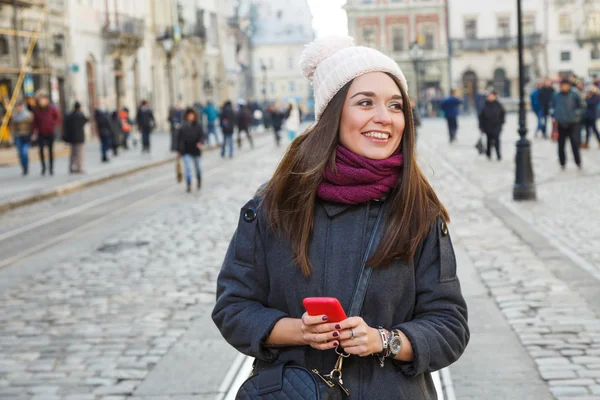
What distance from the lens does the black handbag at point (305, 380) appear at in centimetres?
254

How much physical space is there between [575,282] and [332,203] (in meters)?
5.92

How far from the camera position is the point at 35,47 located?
35.3 metres

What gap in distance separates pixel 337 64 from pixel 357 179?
1.13ft

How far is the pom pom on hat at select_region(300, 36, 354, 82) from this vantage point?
2926 millimetres

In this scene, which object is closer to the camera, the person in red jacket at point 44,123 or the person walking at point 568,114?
the person walking at point 568,114

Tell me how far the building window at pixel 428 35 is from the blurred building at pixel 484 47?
6.46 feet

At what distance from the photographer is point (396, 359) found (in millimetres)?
2668

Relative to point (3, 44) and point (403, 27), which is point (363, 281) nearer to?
point (3, 44)

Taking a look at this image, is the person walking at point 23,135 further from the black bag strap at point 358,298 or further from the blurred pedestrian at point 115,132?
the black bag strap at point 358,298

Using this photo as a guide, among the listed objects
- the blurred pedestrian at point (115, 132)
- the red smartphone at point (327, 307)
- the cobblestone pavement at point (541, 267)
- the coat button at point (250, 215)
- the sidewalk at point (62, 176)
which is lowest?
Answer: the sidewalk at point (62, 176)

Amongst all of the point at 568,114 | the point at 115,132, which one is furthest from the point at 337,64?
the point at 115,132

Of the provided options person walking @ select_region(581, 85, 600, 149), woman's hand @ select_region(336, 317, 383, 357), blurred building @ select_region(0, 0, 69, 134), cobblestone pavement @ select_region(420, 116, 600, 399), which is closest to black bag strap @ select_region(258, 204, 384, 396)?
woman's hand @ select_region(336, 317, 383, 357)

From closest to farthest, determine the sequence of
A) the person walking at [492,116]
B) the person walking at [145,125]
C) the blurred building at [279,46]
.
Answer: the person walking at [492,116] → the person walking at [145,125] → the blurred building at [279,46]

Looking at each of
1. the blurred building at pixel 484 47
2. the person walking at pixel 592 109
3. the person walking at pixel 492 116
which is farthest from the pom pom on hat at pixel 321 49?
the blurred building at pixel 484 47
